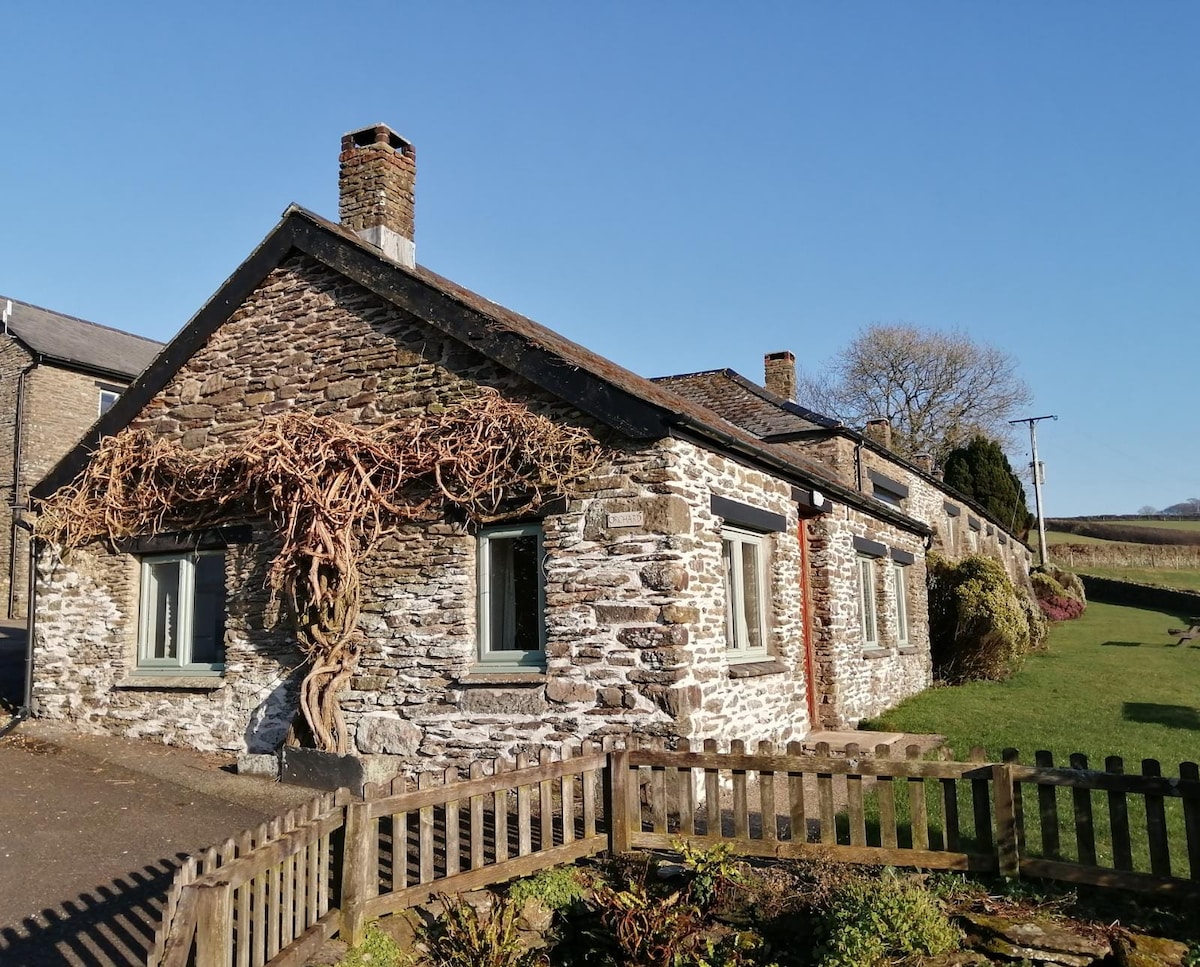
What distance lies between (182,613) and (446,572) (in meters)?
3.87

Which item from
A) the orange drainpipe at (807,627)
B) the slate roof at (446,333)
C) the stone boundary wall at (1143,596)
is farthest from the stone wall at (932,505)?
the orange drainpipe at (807,627)

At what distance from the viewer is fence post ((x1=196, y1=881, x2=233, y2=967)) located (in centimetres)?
407

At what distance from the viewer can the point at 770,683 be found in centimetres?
1041

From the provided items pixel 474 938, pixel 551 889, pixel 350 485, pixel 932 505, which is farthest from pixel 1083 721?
pixel 932 505

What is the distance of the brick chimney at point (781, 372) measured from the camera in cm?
2058

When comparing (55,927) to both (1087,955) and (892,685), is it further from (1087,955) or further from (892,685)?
(892,685)

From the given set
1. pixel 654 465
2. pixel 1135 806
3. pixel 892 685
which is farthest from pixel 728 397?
pixel 1135 806

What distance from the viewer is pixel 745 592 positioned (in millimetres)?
10703

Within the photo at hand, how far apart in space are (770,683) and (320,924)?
6.28 meters

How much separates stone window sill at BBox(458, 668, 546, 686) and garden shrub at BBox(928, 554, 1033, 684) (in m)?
11.5

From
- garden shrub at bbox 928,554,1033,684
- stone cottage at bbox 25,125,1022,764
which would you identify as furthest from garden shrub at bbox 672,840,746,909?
garden shrub at bbox 928,554,1033,684

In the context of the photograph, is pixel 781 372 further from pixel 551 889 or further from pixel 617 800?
pixel 551 889

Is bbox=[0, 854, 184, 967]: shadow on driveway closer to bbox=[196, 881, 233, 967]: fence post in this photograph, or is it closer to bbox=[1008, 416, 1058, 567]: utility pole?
bbox=[196, 881, 233, 967]: fence post

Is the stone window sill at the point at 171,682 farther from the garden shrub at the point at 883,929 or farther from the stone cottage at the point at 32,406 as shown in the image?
the stone cottage at the point at 32,406
